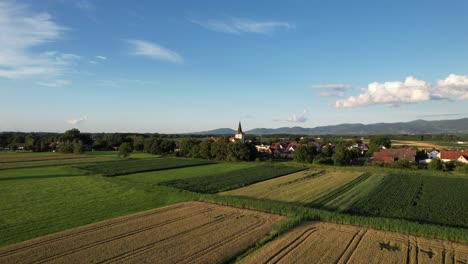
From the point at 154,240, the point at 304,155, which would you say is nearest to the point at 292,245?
the point at 154,240

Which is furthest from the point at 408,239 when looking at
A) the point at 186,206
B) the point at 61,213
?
the point at 61,213

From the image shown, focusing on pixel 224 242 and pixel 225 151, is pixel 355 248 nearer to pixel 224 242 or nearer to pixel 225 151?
pixel 224 242

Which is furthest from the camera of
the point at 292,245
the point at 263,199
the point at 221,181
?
the point at 221,181

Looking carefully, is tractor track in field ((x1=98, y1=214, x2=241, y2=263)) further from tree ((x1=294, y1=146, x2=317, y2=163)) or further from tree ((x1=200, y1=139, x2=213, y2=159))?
tree ((x1=200, y1=139, x2=213, y2=159))

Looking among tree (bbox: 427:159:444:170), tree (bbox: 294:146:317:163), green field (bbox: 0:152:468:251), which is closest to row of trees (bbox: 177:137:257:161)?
tree (bbox: 294:146:317:163)

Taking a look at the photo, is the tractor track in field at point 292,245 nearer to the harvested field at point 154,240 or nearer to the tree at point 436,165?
the harvested field at point 154,240

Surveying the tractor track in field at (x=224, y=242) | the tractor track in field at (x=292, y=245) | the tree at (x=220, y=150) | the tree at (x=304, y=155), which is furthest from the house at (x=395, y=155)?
the tractor track in field at (x=224, y=242)
